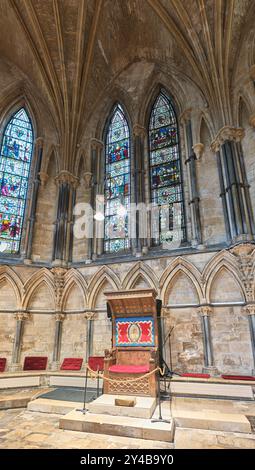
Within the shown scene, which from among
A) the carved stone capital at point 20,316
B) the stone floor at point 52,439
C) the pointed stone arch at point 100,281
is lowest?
the stone floor at point 52,439

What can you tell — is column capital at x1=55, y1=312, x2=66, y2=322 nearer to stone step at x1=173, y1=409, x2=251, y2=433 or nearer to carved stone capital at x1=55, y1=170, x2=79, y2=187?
carved stone capital at x1=55, y1=170, x2=79, y2=187

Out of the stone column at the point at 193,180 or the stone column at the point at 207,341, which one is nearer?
the stone column at the point at 207,341

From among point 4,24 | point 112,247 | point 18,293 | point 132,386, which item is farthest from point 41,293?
point 4,24

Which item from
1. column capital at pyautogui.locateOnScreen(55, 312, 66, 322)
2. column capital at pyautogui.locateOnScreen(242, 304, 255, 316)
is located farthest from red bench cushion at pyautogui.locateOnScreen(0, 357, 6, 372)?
column capital at pyautogui.locateOnScreen(242, 304, 255, 316)

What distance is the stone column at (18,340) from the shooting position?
853 centimetres

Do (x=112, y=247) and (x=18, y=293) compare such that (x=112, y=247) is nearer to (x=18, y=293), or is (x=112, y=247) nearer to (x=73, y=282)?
(x=73, y=282)

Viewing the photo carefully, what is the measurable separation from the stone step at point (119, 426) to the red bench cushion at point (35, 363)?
4.49 meters

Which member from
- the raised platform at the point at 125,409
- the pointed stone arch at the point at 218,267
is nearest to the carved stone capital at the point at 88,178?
the pointed stone arch at the point at 218,267

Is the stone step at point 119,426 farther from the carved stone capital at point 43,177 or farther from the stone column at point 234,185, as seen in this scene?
the carved stone capital at point 43,177

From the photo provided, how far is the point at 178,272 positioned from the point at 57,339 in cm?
474

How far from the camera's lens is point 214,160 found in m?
9.60

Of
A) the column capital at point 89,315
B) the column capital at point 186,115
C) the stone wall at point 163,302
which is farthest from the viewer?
the column capital at point 186,115

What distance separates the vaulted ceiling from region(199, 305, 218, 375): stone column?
631 cm

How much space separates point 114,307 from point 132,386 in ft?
6.68
